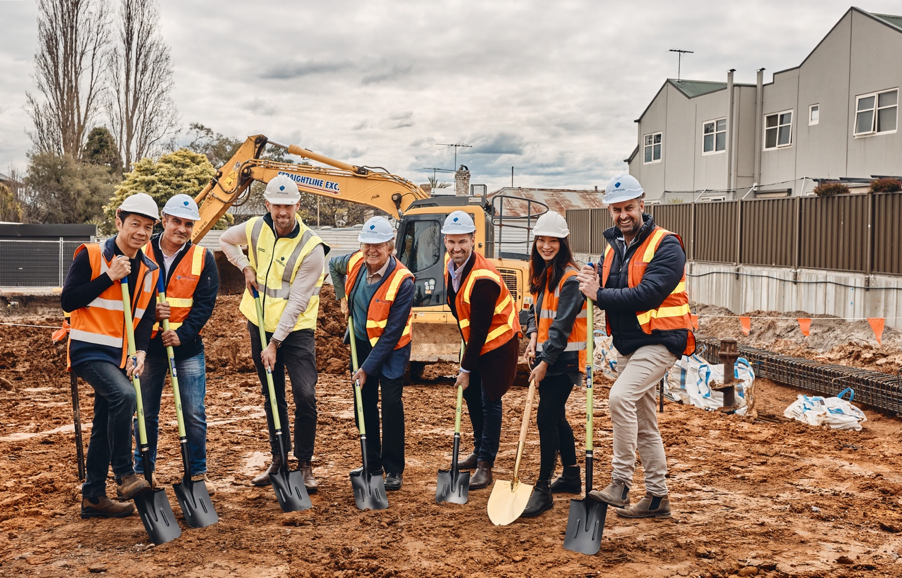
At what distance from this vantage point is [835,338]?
524 inches

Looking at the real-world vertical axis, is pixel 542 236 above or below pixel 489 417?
above

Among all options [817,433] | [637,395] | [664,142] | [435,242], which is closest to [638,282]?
[637,395]

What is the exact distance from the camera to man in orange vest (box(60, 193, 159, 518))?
14.3ft

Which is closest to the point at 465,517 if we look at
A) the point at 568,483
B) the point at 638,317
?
the point at 568,483

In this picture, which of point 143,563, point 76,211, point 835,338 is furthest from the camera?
point 76,211

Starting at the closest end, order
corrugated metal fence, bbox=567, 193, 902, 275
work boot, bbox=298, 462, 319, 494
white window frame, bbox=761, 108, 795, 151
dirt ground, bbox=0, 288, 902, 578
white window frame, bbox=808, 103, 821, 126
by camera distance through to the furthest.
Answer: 1. dirt ground, bbox=0, 288, 902, 578
2. work boot, bbox=298, 462, 319, 494
3. corrugated metal fence, bbox=567, 193, 902, 275
4. white window frame, bbox=808, 103, 821, 126
5. white window frame, bbox=761, 108, 795, 151

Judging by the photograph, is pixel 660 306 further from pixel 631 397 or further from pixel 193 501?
pixel 193 501

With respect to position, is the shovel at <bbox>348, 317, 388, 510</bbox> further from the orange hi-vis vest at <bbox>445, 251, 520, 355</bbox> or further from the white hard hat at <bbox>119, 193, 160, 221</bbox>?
the white hard hat at <bbox>119, 193, 160, 221</bbox>

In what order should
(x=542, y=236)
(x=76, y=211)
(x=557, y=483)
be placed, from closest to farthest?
(x=542, y=236), (x=557, y=483), (x=76, y=211)

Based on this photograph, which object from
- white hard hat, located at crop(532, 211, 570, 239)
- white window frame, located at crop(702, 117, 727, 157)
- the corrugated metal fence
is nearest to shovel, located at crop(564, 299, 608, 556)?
white hard hat, located at crop(532, 211, 570, 239)

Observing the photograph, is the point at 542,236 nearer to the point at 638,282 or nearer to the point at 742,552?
the point at 638,282

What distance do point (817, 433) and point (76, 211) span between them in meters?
27.7

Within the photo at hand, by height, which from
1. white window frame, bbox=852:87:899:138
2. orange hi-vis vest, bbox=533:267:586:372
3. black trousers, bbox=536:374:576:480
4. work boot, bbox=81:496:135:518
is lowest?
work boot, bbox=81:496:135:518

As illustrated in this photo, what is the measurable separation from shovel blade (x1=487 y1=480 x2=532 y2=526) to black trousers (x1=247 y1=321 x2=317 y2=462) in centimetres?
134
